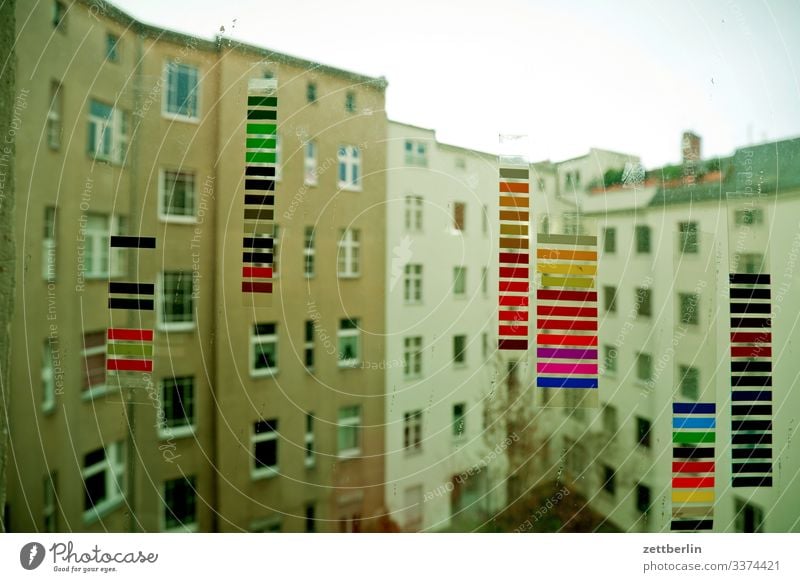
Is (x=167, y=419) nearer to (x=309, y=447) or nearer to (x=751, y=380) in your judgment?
(x=309, y=447)

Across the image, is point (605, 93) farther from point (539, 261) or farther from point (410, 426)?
point (410, 426)

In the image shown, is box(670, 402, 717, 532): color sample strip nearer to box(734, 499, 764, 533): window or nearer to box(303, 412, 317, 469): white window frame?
box(734, 499, 764, 533): window

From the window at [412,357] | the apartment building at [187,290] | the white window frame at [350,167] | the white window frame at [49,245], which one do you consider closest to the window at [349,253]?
the apartment building at [187,290]

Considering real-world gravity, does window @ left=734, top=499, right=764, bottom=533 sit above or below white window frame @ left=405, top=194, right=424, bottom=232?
below

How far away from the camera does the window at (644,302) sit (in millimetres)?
1221

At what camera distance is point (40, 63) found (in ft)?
3.87

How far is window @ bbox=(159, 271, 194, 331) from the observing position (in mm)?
1183

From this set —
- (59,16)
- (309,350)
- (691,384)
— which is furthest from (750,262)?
(59,16)

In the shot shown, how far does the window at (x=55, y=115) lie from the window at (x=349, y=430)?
94cm

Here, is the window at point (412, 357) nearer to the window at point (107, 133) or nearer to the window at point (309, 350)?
the window at point (309, 350)

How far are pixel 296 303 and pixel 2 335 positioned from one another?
0.69 metres

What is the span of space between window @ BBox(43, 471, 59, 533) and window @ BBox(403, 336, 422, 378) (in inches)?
34.3

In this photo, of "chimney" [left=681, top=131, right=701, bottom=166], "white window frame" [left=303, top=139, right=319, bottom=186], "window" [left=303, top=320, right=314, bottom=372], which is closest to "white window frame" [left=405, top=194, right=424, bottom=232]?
"white window frame" [left=303, top=139, right=319, bottom=186]
